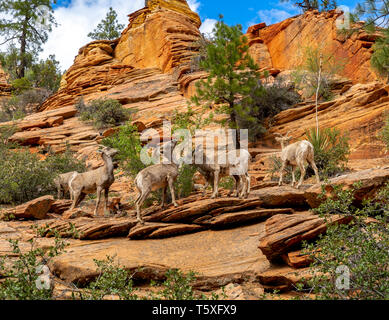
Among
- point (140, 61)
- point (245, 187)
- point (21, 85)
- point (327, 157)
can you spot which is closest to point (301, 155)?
point (245, 187)

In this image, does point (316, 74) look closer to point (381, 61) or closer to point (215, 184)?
point (381, 61)

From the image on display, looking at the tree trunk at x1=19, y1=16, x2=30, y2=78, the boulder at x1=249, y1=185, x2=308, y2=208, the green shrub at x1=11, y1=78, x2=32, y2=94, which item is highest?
the tree trunk at x1=19, y1=16, x2=30, y2=78

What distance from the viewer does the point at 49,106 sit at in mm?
30594

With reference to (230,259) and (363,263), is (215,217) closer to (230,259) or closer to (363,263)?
(230,259)

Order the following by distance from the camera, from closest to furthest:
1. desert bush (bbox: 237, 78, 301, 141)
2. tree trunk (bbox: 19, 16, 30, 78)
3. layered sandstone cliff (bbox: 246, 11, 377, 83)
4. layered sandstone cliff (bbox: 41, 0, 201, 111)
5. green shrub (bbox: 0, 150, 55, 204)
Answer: green shrub (bbox: 0, 150, 55, 204), desert bush (bbox: 237, 78, 301, 141), layered sandstone cliff (bbox: 246, 11, 377, 83), layered sandstone cliff (bbox: 41, 0, 201, 111), tree trunk (bbox: 19, 16, 30, 78)

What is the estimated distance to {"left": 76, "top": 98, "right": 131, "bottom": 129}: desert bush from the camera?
922 inches

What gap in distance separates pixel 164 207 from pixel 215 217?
4.88 feet

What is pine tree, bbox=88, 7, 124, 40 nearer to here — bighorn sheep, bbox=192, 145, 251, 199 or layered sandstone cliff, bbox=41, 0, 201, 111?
layered sandstone cliff, bbox=41, 0, 201, 111

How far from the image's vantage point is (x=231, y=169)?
30.0 feet

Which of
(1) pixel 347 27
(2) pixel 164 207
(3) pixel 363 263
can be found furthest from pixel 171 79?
(3) pixel 363 263

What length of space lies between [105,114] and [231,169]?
54.1 ft

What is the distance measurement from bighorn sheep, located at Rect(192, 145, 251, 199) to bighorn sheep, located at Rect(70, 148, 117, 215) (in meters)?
2.82

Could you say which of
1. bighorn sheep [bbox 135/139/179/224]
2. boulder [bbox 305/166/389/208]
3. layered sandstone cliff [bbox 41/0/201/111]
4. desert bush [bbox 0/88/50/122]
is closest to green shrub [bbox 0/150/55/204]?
bighorn sheep [bbox 135/139/179/224]

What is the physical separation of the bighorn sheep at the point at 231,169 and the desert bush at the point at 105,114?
15226 millimetres
